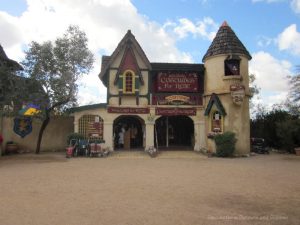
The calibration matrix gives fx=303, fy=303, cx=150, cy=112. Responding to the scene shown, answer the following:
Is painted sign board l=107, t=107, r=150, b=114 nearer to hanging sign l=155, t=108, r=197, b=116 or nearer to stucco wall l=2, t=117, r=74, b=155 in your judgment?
hanging sign l=155, t=108, r=197, b=116

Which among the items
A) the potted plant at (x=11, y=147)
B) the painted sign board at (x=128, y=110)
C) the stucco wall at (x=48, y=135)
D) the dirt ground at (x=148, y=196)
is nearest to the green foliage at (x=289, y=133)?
the dirt ground at (x=148, y=196)

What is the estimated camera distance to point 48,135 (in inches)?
830

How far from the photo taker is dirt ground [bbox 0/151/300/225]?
6016 mm

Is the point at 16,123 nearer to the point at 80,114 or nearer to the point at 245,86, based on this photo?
the point at 80,114

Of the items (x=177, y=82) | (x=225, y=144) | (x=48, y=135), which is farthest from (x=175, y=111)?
(x=48, y=135)

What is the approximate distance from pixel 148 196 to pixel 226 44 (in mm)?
14551

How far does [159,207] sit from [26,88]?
498 inches

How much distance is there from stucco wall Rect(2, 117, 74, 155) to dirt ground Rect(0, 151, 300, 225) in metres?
8.74

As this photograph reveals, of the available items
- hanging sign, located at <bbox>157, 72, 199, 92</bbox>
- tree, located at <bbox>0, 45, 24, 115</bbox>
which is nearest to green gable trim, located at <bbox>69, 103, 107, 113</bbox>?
tree, located at <bbox>0, 45, 24, 115</bbox>

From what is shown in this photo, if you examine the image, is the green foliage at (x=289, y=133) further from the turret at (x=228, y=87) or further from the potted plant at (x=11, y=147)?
the potted plant at (x=11, y=147)

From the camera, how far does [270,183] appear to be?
383 inches

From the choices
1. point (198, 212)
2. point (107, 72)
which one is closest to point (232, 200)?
point (198, 212)

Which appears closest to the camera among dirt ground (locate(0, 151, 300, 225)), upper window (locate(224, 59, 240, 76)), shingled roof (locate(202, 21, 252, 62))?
dirt ground (locate(0, 151, 300, 225))

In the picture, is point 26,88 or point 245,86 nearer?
point 26,88
